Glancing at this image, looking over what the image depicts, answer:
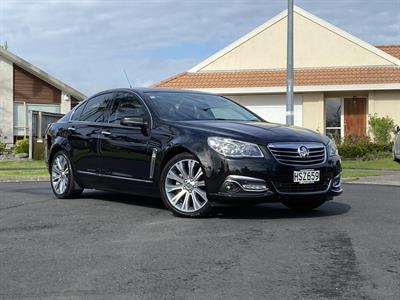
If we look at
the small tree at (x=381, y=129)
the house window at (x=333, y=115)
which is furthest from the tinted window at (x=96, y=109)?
the house window at (x=333, y=115)

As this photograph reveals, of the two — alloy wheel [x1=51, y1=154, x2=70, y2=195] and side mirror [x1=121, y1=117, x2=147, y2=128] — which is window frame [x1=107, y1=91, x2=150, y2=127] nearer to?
side mirror [x1=121, y1=117, x2=147, y2=128]

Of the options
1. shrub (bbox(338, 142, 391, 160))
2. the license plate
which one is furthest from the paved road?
shrub (bbox(338, 142, 391, 160))

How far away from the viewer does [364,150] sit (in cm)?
2212

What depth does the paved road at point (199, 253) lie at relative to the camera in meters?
4.81

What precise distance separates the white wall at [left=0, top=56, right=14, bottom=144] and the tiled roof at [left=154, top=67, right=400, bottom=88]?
1174cm

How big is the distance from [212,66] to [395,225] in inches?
790

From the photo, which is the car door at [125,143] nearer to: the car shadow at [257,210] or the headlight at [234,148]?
the car shadow at [257,210]

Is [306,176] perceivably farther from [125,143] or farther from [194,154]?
[125,143]

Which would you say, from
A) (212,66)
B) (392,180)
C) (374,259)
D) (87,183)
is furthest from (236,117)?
(212,66)

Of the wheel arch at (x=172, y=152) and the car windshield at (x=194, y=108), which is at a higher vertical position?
the car windshield at (x=194, y=108)

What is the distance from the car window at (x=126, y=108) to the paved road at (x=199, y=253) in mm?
1217

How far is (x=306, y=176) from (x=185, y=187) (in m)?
1.40

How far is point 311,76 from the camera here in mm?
25125

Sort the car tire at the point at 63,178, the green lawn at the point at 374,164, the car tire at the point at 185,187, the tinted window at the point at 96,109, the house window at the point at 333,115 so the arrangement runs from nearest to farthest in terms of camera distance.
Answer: the car tire at the point at 185,187, the tinted window at the point at 96,109, the car tire at the point at 63,178, the green lawn at the point at 374,164, the house window at the point at 333,115
